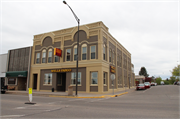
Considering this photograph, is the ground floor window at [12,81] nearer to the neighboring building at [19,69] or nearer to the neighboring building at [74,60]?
the neighboring building at [19,69]

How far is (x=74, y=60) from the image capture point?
2350cm

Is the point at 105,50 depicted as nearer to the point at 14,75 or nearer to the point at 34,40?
the point at 34,40

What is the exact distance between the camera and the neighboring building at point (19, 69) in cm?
2802

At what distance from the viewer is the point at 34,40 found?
28531mm

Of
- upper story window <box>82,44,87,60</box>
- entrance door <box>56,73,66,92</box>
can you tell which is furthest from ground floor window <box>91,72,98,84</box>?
entrance door <box>56,73,66,92</box>

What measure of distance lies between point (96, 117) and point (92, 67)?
593 inches

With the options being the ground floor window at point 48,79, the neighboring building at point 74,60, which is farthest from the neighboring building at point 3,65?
the ground floor window at point 48,79

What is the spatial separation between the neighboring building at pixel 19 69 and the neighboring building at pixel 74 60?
151 cm

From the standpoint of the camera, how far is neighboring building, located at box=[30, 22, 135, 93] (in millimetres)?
21575

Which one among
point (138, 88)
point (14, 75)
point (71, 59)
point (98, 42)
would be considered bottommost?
point (138, 88)

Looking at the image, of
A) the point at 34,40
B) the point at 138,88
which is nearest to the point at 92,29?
the point at 34,40

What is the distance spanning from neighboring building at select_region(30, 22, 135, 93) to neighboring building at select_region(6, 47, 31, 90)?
1.51m

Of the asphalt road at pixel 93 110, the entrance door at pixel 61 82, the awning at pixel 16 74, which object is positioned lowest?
the asphalt road at pixel 93 110

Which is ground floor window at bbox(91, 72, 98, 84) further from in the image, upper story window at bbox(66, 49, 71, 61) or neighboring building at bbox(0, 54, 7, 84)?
neighboring building at bbox(0, 54, 7, 84)
